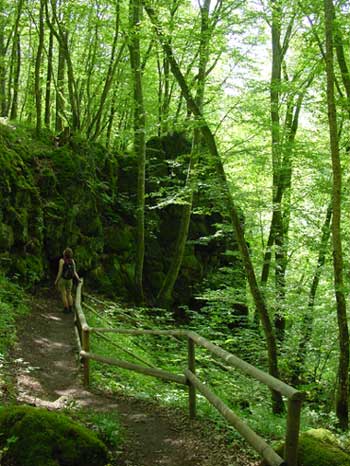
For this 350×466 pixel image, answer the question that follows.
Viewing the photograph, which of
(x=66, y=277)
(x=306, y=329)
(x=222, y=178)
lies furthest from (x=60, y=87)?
(x=306, y=329)

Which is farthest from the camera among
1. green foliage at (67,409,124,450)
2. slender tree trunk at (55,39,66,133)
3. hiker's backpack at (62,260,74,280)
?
slender tree trunk at (55,39,66,133)

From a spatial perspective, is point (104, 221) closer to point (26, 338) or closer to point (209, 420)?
point (26, 338)

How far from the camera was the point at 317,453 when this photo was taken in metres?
3.79

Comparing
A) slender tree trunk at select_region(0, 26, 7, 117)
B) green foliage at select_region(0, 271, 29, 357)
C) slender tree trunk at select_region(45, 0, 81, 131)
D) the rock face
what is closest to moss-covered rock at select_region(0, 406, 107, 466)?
green foliage at select_region(0, 271, 29, 357)

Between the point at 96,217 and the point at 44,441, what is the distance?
12884mm

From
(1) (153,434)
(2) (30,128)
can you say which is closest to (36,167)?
(2) (30,128)

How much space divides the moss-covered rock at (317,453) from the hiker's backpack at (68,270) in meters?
8.92

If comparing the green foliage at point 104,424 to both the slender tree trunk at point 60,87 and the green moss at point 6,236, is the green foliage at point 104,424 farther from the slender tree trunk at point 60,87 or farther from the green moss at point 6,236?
the slender tree trunk at point 60,87

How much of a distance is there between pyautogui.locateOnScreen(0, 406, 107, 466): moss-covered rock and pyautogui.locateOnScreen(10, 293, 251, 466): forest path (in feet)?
1.83

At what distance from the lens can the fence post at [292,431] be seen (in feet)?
10.2

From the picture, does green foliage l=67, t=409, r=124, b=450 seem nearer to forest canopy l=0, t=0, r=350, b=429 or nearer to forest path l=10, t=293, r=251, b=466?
forest path l=10, t=293, r=251, b=466

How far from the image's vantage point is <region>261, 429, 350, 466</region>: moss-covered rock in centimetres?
371

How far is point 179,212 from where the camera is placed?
1989cm

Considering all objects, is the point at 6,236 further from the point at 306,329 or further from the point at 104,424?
the point at 306,329
